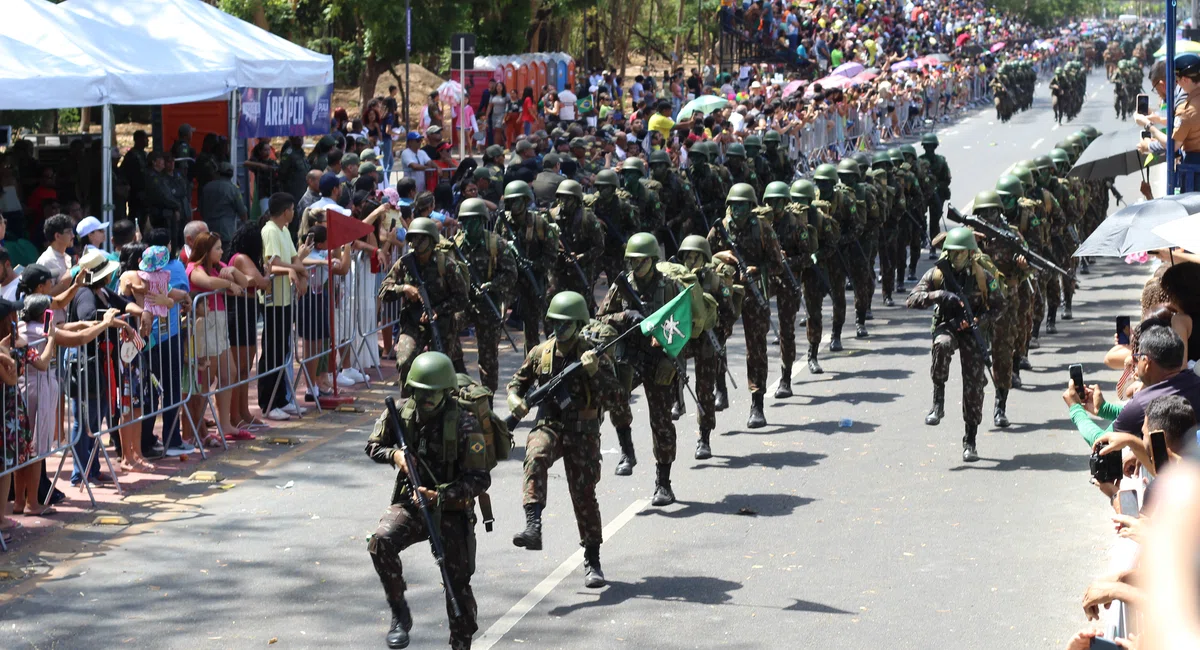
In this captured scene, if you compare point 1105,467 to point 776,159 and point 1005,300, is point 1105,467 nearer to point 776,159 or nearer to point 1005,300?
point 1005,300

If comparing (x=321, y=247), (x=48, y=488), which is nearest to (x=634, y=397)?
(x=321, y=247)

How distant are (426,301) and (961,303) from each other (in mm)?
4168

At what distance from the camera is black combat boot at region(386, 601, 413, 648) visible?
26.3 feet

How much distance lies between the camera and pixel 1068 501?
11055 millimetres

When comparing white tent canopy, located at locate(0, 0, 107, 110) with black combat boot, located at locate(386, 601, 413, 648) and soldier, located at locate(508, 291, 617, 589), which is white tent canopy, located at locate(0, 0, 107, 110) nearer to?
soldier, located at locate(508, 291, 617, 589)

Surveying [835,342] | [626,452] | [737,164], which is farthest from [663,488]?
[737,164]

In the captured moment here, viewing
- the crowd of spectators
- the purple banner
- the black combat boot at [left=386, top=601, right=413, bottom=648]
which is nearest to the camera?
the crowd of spectators

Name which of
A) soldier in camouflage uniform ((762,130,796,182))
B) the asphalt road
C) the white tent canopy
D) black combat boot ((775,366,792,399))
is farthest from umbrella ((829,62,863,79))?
the white tent canopy

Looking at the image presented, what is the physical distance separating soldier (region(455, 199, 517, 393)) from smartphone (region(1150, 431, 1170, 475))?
7558 mm

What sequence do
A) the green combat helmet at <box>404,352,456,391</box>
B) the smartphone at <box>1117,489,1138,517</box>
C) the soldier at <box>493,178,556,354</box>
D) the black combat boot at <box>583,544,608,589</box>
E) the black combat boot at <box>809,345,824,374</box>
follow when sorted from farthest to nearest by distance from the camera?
1. the black combat boot at <box>809,345,824,374</box>
2. the soldier at <box>493,178,556,354</box>
3. the black combat boot at <box>583,544,608,589</box>
4. the green combat helmet at <box>404,352,456,391</box>
5. the smartphone at <box>1117,489,1138,517</box>

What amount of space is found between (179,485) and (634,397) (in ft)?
15.7

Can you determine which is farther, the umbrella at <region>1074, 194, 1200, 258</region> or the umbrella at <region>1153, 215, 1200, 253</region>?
the umbrella at <region>1074, 194, 1200, 258</region>

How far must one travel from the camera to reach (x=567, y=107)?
3106 cm

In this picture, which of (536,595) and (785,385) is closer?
(536,595)
